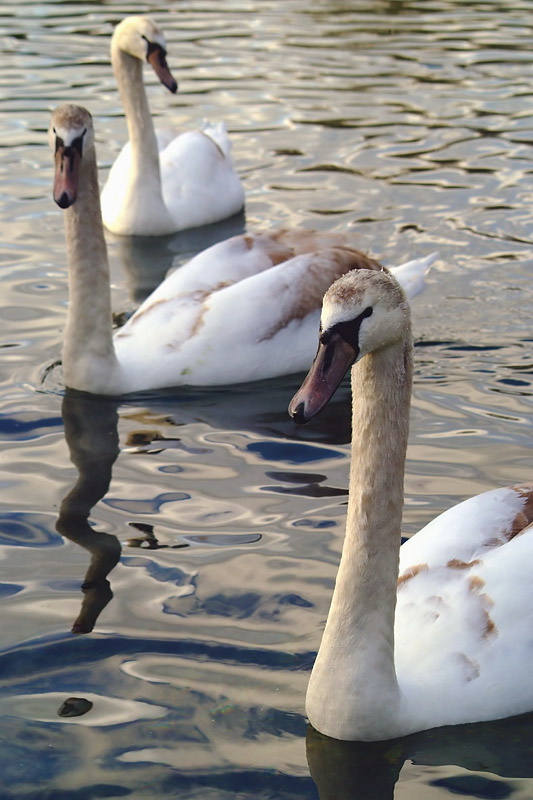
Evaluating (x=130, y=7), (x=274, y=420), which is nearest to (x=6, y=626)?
(x=274, y=420)

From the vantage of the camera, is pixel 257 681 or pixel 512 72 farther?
pixel 512 72

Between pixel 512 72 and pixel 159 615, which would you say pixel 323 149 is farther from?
pixel 159 615

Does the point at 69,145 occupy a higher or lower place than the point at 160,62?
lower

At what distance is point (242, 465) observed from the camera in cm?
709

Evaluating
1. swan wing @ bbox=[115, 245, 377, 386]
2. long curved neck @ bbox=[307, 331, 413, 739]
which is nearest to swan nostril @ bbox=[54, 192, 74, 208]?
swan wing @ bbox=[115, 245, 377, 386]

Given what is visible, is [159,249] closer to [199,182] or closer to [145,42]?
[199,182]

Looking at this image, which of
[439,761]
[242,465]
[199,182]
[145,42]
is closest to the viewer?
[439,761]

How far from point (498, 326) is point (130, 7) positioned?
12.8 m

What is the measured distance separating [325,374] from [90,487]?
3.05m

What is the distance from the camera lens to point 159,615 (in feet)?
18.4

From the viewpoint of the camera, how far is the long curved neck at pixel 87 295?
769cm

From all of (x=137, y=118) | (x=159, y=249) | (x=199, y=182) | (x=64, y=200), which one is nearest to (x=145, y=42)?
(x=137, y=118)

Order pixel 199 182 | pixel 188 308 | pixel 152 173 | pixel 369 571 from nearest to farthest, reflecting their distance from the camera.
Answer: pixel 369 571, pixel 188 308, pixel 152 173, pixel 199 182

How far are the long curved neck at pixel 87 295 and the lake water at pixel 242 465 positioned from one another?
223 mm
